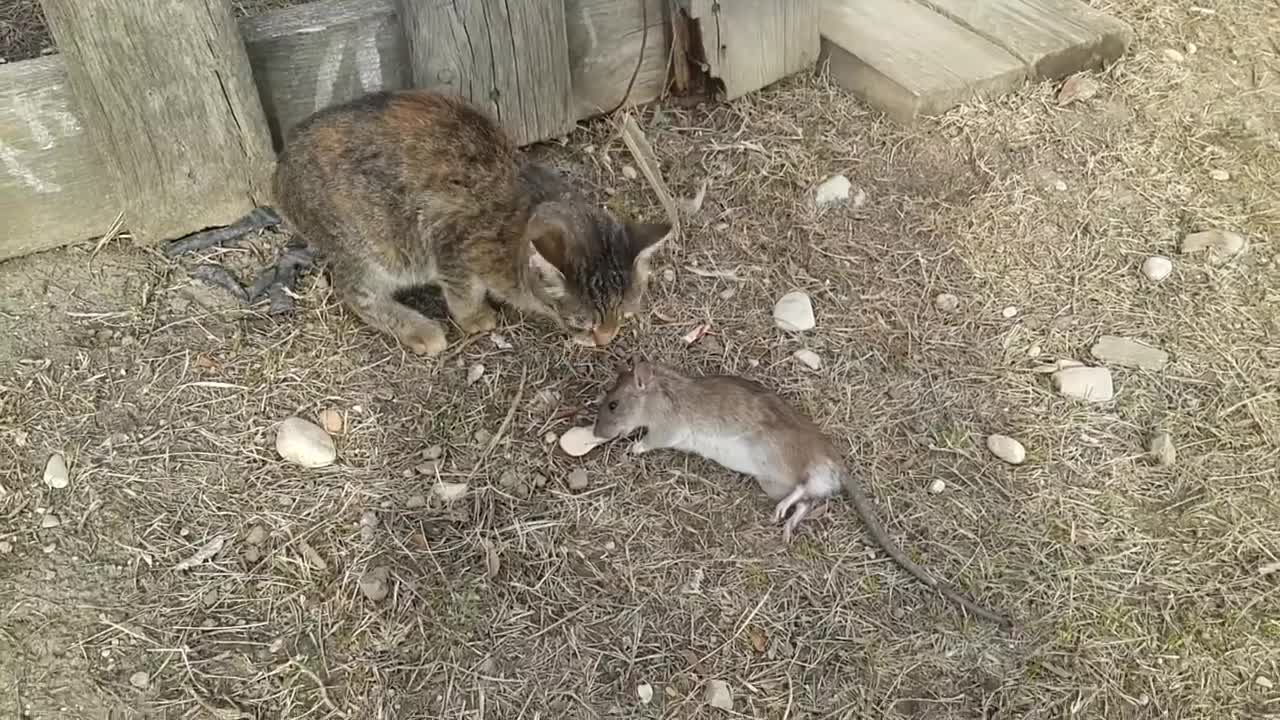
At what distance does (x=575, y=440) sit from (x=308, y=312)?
1.22 m

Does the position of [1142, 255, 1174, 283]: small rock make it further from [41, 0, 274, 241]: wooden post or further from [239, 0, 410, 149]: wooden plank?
[41, 0, 274, 241]: wooden post

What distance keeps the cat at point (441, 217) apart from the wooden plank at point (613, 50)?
76cm

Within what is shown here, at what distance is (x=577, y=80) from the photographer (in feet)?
13.9

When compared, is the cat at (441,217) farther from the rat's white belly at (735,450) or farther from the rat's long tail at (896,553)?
the rat's long tail at (896,553)

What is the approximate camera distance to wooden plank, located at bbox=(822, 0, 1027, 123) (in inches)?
176

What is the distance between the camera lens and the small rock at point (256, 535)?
3055mm

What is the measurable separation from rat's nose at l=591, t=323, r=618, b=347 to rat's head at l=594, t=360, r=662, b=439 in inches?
8.8

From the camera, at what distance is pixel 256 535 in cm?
306

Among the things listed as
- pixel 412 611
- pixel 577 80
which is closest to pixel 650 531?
pixel 412 611

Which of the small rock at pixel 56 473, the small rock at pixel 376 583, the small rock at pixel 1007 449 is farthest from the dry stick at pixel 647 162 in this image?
the small rock at pixel 56 473

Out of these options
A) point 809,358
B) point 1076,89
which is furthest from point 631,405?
point 1076,89

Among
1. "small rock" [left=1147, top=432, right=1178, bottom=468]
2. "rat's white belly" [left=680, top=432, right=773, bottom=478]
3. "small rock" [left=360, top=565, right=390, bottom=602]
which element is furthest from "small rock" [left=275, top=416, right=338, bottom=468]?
"small rock" [left=1147, top=432, right=1178, bottom=468]

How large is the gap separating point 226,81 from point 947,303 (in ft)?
9.49

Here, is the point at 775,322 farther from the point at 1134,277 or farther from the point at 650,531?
the point at 1134,277
